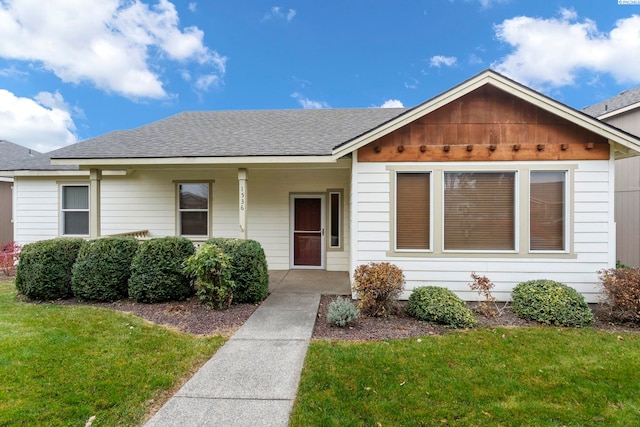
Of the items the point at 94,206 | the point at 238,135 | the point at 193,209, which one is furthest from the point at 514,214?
the point at 94,206

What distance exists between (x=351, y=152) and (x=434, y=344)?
388cm

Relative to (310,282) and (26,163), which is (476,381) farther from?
(26,163)

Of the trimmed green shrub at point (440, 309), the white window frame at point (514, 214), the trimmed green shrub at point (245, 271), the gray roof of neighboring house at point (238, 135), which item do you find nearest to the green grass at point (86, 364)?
the trimmed green shrub at point (245, 271)

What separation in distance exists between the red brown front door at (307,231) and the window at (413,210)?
3.27 meters

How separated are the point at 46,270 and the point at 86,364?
3.67m

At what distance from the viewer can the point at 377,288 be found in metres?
5.03

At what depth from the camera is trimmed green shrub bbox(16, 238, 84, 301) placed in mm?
5770

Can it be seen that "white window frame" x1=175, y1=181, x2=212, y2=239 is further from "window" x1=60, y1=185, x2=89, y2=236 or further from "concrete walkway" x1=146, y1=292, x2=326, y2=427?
"concrete walkway" x1=146, y1=292, x2=326, y2=427

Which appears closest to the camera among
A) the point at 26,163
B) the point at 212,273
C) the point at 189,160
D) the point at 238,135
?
the point at 212,273

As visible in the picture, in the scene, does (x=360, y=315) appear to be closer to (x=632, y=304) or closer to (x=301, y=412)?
(x=301, y=412)

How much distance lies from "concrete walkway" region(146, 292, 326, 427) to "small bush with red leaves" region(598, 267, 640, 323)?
515cm

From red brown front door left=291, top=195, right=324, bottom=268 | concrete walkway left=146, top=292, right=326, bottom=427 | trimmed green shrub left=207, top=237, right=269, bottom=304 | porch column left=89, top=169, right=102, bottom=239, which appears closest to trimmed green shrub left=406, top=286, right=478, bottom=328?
concrete walkway left=146, top=292, right=326, bottom=427

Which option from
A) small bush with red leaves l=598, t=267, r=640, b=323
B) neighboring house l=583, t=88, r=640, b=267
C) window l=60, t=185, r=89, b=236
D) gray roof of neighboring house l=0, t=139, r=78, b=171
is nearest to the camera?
small bush with red leaves l=598, t=267, r=640, b=323

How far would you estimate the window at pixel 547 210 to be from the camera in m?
5.74
